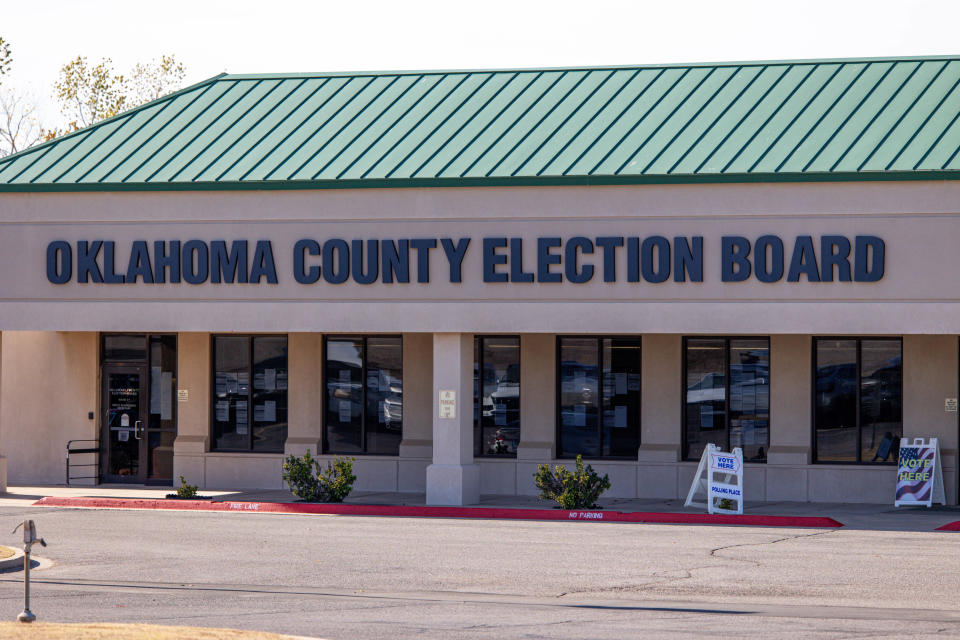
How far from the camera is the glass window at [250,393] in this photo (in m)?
27.8

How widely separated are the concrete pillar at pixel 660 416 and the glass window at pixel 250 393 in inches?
286

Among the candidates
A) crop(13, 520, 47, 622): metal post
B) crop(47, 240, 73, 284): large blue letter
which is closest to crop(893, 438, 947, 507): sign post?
crop(47, 240, 73, 284): large blue letter

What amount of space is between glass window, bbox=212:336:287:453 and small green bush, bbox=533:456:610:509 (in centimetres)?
665

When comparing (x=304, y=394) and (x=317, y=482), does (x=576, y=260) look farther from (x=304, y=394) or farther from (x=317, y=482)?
(x=304, y=394)

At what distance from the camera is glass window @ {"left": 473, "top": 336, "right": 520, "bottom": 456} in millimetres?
26750

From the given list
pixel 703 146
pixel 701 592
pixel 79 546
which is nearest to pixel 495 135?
pixel 703 146

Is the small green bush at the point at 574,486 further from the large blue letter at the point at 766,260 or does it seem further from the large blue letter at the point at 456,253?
the large blue letter at the point at 766,260

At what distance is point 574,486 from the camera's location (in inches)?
909

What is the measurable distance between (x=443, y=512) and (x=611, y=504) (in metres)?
3.18

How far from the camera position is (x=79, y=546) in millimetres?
18609

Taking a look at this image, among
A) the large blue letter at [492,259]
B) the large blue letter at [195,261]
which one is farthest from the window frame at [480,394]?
the large blue letter at [195,261]

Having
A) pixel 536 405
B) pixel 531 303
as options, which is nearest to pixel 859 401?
pixel 536 405

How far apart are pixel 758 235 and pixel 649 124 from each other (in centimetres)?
354

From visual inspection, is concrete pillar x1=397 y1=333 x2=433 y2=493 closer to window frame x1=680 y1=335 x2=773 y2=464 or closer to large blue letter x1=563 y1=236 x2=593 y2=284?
large blue letter x1=563 y1=236 x2=593 y2=284
